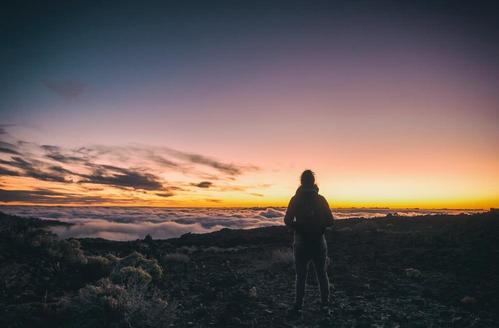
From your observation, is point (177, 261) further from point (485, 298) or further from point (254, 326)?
point (485, 298)

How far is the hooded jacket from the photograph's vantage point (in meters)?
7.27

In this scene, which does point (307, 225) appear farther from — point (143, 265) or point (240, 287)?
point (143, 265)

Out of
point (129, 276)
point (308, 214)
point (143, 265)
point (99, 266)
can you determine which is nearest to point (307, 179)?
point (308, 214)

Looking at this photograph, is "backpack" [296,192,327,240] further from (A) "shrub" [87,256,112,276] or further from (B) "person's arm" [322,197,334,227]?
(A) "shrub" [87,256,112,276]

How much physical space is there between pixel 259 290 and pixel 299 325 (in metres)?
3.45

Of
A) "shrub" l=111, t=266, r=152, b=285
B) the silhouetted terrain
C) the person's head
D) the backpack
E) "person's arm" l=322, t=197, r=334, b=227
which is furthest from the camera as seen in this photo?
"shrub" l=111, t=266, r=152, b=285

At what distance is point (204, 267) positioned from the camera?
14.4m

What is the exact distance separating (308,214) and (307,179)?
2.70ft

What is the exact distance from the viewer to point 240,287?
34.5 feet

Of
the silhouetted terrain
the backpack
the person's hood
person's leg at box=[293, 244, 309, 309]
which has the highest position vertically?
the person's hood

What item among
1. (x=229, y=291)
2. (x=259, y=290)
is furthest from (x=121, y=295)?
(x=259, y=290)

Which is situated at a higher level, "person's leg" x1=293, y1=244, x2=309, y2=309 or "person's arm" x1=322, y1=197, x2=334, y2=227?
"person's arm" x1=322, y1=197, x2=334, y2=227

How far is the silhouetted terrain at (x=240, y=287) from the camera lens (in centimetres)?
688

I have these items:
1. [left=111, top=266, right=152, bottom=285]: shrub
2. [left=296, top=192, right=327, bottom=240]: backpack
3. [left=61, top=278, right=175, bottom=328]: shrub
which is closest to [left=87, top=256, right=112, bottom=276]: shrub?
[left=111, top=266, right=152, bottom=285]: shrub
